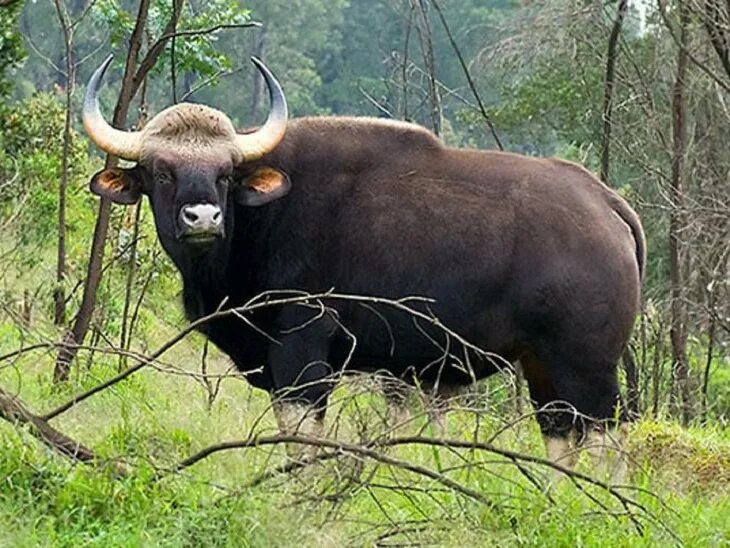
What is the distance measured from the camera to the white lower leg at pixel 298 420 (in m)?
6.42

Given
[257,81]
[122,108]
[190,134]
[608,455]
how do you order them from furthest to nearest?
[257,81], [122,108], [190,134], [608,455]

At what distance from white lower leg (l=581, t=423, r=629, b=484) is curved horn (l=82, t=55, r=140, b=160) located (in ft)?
9.68

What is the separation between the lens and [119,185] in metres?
8.28

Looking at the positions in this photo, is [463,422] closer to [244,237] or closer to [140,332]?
[244,237]

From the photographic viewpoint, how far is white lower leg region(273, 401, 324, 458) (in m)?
6.42

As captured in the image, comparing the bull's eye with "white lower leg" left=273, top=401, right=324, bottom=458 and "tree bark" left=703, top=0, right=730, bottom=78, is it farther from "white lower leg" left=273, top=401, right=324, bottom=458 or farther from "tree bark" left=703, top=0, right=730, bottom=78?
"tree bark" left=703, top=0, right=730, bottom=78

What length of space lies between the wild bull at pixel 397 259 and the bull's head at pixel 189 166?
0.4 inches

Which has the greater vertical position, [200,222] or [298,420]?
[200,222]

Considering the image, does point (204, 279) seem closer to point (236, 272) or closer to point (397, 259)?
point (236, 272)

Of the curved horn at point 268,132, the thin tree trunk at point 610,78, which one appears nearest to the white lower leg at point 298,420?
the curved horn at point 268,132

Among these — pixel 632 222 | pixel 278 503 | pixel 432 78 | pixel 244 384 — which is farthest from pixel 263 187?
pixel 432 78

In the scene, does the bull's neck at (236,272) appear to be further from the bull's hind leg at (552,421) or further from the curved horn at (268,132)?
the bull's hind leg at (552,421)

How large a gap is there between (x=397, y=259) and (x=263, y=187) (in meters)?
0.84

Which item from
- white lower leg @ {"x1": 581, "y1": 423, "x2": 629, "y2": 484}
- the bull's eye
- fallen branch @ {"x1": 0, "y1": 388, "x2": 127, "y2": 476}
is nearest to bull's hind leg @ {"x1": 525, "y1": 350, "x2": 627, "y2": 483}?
white lower leg @ {"x1": 581, "y1": 423, "x2": 629, "y2": 484}
